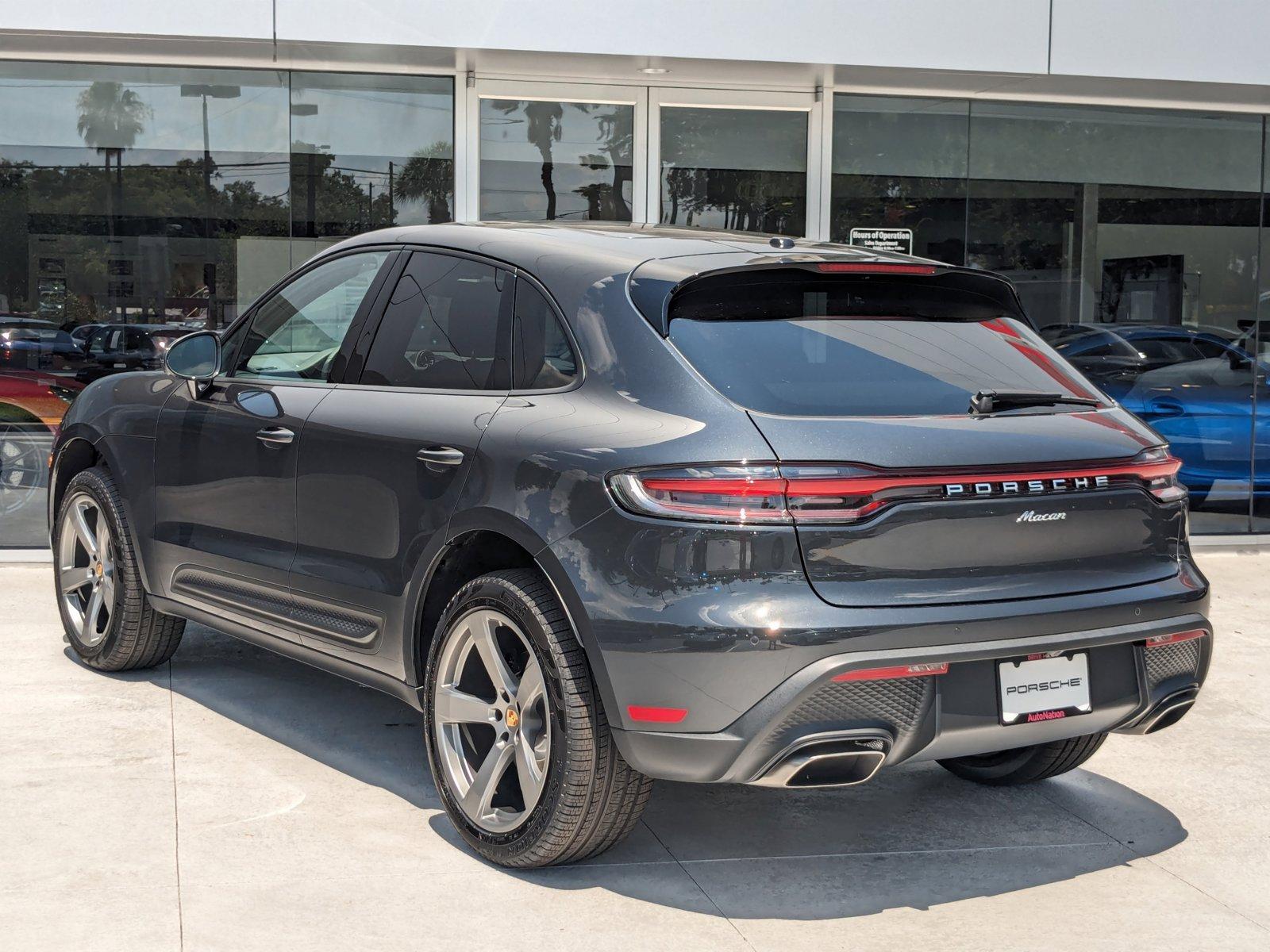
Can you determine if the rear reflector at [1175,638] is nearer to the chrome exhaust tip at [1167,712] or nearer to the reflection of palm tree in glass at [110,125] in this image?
the chrome exhaust tip at [1167,712]

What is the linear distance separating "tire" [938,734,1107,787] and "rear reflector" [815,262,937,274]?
61.1 inches

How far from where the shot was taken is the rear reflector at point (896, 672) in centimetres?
338

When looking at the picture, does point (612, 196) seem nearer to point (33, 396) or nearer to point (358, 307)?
point (33, 396)

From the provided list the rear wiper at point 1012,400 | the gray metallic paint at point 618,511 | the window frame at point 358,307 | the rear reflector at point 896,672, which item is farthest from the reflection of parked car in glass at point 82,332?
the rear reflector at point 896,672

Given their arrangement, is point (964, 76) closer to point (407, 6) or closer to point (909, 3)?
point (909, 3)

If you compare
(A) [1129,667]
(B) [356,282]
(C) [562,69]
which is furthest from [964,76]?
(A) [1129,667]

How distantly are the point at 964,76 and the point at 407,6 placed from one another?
352 centimetres

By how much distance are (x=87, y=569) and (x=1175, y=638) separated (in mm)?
4253

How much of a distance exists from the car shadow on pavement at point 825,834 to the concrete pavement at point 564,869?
10 millimetres

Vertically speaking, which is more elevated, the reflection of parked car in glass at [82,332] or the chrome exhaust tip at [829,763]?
the reflection of parked car in glass at [82,332]

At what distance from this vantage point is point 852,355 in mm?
3738

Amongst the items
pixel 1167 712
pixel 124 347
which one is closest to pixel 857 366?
pixel 1167 712

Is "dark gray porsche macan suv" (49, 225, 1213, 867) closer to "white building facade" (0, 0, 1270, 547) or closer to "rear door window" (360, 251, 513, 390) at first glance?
"rear door window" (360, 251, 513, 390)

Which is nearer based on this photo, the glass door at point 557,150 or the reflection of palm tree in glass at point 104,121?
the reflection of palm tree in glass at point 104,121
